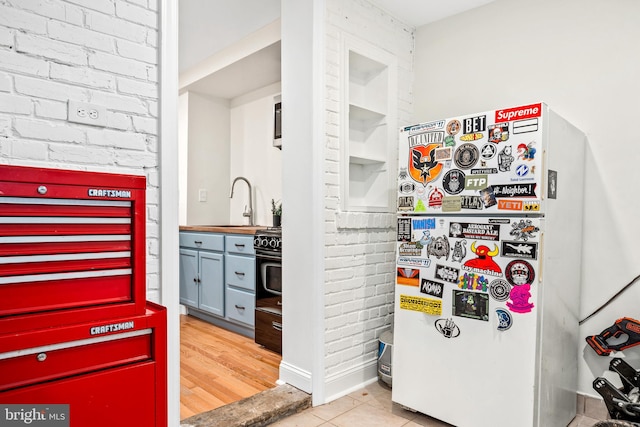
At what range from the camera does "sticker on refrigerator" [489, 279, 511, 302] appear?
1.76 metres

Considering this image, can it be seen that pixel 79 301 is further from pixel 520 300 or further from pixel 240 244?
pixel 240 244

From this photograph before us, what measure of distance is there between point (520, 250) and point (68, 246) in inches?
66.6

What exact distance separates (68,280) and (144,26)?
102 cm

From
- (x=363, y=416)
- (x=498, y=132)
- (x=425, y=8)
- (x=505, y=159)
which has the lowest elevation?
(x=363, y=416)

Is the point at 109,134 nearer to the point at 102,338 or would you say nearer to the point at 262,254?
the point at 102,338

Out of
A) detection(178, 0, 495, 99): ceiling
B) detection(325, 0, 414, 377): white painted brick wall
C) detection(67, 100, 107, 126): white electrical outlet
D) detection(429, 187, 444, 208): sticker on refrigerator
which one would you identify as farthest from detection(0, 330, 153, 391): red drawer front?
detection(178, 0, 495, 99): ceiling

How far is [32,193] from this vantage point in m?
0.89

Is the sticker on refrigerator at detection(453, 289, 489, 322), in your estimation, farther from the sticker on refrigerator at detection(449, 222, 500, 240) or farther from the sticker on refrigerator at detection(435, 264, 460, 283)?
the sticker on refrigerator at detection(449, 222, 500, 240)

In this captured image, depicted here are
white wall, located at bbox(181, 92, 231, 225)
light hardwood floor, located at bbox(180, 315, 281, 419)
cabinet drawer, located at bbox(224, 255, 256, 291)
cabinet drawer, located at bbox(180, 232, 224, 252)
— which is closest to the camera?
light hardwood floor, located at bbox(180, 315, 281, 419)

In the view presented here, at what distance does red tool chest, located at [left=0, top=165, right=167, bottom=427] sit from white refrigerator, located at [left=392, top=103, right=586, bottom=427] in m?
1.38

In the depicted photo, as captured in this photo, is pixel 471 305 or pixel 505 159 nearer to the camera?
pixel 505 159

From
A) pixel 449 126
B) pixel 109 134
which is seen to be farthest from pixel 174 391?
pixel 449 126

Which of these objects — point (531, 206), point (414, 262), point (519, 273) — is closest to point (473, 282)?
point (519, 273)

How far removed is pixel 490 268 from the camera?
180cm
